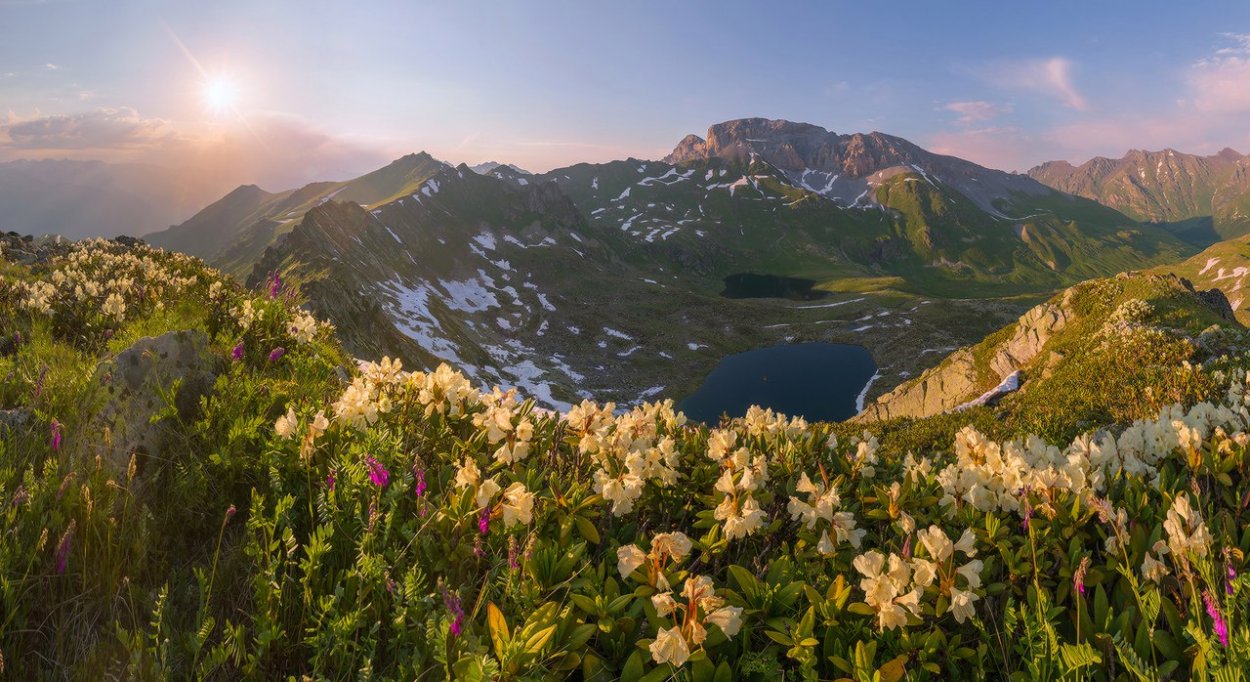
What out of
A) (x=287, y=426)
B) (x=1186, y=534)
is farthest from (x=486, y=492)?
(x=1186, y=534)

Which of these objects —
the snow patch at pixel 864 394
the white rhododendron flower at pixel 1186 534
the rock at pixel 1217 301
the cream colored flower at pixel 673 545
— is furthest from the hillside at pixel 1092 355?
the snow patch at pixel 864 394

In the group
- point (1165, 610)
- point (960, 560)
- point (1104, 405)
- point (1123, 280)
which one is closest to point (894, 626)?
point (960, 560)

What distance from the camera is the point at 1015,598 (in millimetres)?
3059

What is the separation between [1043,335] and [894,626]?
2886 centimetres

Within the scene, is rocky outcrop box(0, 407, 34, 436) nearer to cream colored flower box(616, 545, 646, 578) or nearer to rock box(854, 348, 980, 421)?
cream colored flower box(616, 545, 646, 578)

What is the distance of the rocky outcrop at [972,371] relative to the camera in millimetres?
25109

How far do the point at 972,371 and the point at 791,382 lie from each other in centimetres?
6797

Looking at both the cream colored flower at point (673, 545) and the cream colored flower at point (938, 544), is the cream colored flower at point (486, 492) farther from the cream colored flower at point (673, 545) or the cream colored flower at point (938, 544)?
the cream colored flower at point (938, 544)

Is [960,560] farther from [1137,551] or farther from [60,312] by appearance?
[60,312]

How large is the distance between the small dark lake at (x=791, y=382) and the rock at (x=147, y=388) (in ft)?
235

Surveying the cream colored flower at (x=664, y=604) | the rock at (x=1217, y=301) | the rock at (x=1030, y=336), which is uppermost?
the cream colored flower at (x=664, y=604)

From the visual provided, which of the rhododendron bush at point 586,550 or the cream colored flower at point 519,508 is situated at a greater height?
the cream colored flower at point 519,508

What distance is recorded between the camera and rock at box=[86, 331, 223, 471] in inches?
162

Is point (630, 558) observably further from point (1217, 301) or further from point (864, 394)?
point (864, 394)
